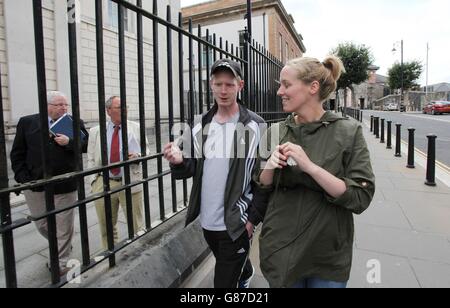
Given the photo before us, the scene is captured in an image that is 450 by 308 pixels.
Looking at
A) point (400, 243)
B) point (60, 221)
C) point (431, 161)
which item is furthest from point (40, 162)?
point (431, 161)

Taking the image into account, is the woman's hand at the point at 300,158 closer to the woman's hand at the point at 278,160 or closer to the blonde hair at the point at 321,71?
the woman's hand at the point at 278,160

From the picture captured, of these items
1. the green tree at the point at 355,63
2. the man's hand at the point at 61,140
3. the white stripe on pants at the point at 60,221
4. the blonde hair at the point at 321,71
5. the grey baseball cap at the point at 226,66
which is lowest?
the white stripe on pants at the point at 60,221

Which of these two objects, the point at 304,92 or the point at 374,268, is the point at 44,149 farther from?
the point at 374,268

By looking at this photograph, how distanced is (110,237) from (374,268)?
8.31 feet

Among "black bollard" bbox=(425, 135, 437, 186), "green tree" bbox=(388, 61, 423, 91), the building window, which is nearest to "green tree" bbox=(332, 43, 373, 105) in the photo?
"green tree" bbox=(388, 61, 423, 91)

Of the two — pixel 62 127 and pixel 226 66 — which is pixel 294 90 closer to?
pixel 226 66

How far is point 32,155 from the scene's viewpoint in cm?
336

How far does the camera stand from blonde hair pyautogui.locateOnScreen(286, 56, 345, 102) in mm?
1770

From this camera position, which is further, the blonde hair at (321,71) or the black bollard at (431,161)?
the black bollard at (431,161)

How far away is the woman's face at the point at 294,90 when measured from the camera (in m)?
1.78

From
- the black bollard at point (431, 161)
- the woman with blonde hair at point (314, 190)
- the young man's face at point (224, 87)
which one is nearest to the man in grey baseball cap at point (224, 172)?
the young man's face at point (224, 87)

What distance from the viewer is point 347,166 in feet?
5.70

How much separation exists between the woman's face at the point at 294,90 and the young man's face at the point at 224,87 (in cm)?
53

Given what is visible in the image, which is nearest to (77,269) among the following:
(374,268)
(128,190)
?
(128,190)
